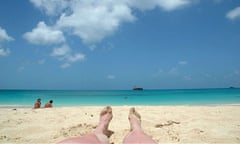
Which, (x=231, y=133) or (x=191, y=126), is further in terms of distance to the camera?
(x=191, y=126)

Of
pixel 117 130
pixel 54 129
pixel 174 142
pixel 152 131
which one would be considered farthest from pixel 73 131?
pixel 174 142

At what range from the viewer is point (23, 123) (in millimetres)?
5238

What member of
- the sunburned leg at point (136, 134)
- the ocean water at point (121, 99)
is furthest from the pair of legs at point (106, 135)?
the ocean water at point (121, 99)

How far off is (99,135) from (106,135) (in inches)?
27.6

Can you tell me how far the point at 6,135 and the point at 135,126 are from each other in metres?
2.59

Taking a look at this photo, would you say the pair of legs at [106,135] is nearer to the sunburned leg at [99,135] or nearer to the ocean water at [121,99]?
the sunburned leg at [99,135]

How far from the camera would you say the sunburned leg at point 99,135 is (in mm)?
2338

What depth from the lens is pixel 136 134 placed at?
2.87 meters

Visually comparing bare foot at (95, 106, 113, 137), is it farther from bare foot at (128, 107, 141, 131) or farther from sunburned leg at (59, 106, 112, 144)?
bare foot at (128, 107, 141, 131)

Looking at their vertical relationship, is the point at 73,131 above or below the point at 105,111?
below

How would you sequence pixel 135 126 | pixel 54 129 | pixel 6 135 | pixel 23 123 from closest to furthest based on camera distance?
pixel 135 126 → pixel 6 135 → pixel 54 129 → pixel 23 123

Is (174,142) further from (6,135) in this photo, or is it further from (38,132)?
(6,135)

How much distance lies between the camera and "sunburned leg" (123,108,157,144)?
2423 millimetres

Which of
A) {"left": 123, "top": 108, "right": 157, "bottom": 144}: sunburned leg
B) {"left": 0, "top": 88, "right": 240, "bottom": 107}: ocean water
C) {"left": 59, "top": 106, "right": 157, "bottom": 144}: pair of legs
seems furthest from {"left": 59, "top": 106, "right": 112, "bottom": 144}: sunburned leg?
{"left": 0, "top": 88, "right": 240, "bottom": 107}: ocean water
